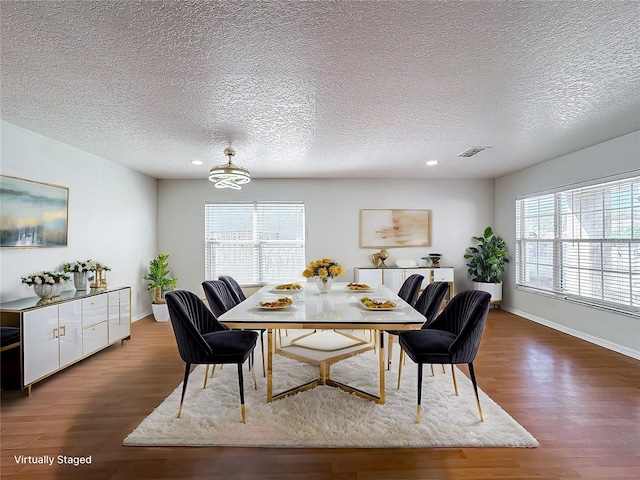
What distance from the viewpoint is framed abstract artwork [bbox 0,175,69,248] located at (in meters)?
3.16

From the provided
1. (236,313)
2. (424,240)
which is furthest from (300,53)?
(424,240)

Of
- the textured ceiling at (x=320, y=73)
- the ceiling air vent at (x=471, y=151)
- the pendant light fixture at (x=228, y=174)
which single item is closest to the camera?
the textured ceiling at (x=320, y=73)

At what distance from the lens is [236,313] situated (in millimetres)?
2436

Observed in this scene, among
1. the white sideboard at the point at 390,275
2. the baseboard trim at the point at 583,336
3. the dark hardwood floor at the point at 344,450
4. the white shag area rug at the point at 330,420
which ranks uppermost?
the white sideboard at the point at 390,275

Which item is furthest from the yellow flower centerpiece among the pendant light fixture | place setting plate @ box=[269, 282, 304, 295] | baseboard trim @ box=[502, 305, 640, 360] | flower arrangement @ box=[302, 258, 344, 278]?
baseboard trim @ box=[502, 305, 640, 360]

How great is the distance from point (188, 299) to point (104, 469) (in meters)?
1.23

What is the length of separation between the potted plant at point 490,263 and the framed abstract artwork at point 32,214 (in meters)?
6.23

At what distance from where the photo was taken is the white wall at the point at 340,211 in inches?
245

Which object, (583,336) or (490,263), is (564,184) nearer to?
(490,263)

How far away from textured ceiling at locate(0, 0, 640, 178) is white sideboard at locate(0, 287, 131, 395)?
1757mm

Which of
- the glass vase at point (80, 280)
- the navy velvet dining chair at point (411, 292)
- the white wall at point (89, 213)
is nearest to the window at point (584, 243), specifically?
the navy velvet dining chair at point (411, 292)

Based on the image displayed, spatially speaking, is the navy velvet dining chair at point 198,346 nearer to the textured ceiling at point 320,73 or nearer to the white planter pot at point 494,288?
the textured ceiling at point 320,73

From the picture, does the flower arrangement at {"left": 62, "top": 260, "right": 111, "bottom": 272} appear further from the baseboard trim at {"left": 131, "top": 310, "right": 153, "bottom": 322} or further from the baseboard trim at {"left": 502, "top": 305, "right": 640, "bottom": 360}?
the baseboard trim at {"left": 502, "top": 305, "right": 640, "bottom": 360}

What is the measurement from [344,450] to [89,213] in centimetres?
428
